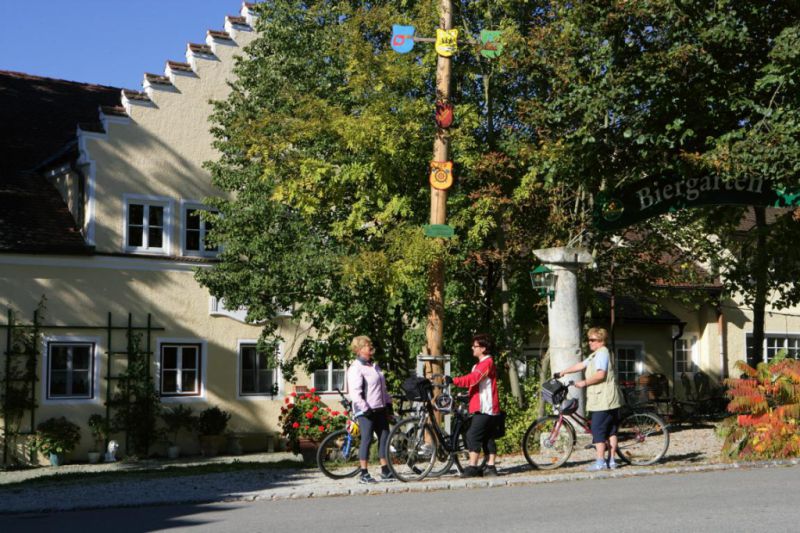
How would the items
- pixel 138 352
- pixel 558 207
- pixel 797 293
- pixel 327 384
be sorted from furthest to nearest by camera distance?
1. pixel 327 384
2. pixel 138 352
3. pixel 797 293
4. pixel 558 207

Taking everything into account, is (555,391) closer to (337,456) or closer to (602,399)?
(602,399)

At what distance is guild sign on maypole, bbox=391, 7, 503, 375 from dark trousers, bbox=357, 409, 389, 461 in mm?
1883

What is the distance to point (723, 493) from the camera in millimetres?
11320

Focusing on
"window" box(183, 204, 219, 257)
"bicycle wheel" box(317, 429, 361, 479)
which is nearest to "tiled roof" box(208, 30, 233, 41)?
"window" box(183, 204, 219, 257)

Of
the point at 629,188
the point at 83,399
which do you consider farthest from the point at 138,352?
the point at 629,188

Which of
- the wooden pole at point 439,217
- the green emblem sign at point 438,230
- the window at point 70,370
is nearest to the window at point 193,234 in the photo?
the window at point 70,370

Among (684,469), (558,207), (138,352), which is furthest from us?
(138,352)

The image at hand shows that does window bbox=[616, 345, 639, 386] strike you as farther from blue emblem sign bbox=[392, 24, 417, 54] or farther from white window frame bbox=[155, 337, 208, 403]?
blue emblem sign bbox=[392, 24, 417, 54]

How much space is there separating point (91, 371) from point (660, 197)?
13.0m

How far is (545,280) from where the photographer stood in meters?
16.6

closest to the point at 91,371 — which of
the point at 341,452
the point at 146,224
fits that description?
the point at 146,224

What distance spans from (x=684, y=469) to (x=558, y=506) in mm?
3700

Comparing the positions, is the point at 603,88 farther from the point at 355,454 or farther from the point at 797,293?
the point at 797,293

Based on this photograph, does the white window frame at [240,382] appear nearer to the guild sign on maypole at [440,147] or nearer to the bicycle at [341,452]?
the guild sign on maypole at [440,147]
